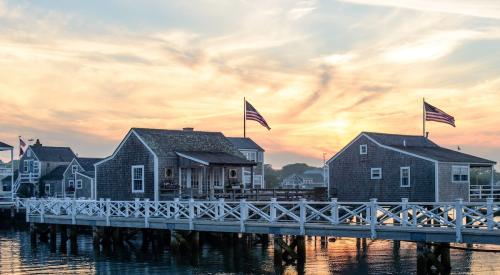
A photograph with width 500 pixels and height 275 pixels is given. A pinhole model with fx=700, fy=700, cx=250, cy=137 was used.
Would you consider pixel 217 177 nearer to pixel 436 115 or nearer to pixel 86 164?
pixel 436 115

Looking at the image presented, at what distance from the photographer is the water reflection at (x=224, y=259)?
3097cm

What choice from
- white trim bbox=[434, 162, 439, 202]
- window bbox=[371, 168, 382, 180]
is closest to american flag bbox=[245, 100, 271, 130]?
window bbox=[371, 168, 382, 180]

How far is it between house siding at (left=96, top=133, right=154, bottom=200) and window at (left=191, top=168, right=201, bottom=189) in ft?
8.50

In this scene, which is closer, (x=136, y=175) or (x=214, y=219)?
(x=214, y=219)

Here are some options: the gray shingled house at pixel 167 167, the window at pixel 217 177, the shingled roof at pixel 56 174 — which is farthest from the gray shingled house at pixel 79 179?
the window at pixel 217 177

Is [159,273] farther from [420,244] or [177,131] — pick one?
[177,131]

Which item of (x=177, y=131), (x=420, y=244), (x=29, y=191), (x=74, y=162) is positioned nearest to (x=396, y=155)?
(x=177, y=131)

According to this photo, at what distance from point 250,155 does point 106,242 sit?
131 ft

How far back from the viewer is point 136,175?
44750 millimetres

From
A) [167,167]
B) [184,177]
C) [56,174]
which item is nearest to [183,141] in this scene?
[184,177]

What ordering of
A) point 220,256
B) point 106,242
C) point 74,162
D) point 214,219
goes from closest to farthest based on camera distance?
point 214,219 < point 220,256 < point 106,242 < point 74,162

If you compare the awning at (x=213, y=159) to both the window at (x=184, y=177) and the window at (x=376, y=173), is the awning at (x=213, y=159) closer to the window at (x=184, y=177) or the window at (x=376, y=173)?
the window at (x=184, y=177)

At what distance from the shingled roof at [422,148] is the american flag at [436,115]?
211cm

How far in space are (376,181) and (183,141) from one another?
13453 millimetres
